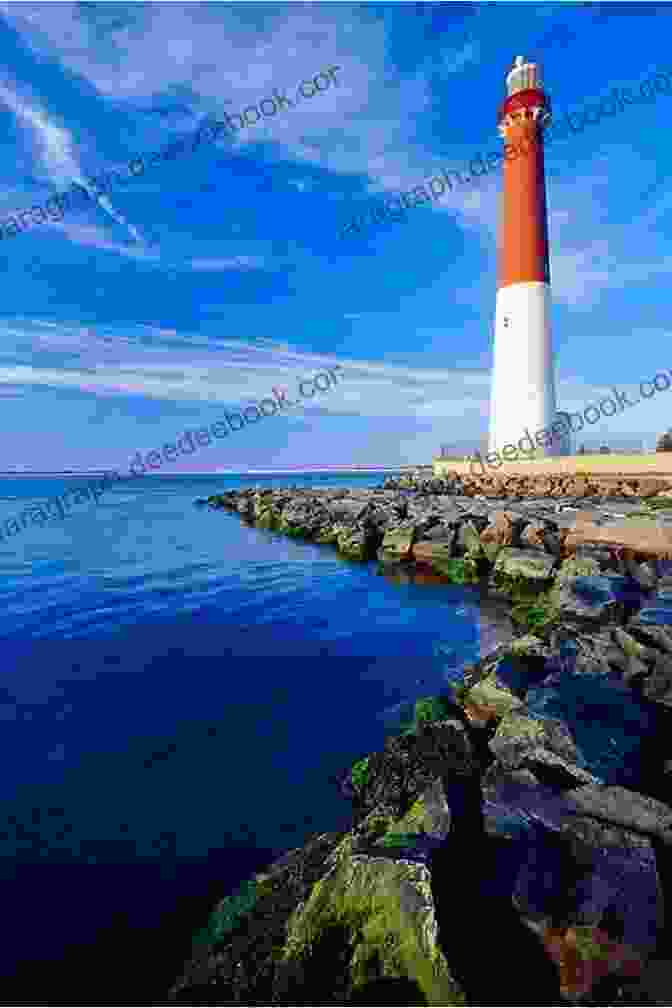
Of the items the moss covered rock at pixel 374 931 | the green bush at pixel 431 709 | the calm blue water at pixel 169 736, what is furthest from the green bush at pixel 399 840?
the green bush at pixel 431 709

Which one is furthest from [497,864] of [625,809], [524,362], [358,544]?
[524,362]

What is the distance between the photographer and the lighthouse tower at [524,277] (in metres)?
27.7

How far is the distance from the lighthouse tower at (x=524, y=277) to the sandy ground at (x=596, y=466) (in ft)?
6.37

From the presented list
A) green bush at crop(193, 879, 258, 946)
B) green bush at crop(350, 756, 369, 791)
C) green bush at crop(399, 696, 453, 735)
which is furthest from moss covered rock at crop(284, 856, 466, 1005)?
green bush at crop(399, 696, 453, 735)

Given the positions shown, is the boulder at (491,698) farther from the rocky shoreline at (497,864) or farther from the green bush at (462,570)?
the green bush at (462,570)

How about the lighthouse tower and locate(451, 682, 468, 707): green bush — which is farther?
the lighthouse tower

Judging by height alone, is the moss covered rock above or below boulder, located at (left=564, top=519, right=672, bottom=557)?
below

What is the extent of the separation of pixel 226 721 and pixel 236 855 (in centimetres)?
250

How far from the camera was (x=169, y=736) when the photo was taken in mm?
6844

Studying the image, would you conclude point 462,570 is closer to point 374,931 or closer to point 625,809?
point 625,809

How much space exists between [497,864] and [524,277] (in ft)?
96.1

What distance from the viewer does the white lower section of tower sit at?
2788cm

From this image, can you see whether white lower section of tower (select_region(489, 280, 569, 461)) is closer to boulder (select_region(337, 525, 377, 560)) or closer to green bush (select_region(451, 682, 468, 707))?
boulder (select_region(337, 525, 377, 560))

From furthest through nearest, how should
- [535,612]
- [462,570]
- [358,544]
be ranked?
[358,544], [462,570], [535,612]
